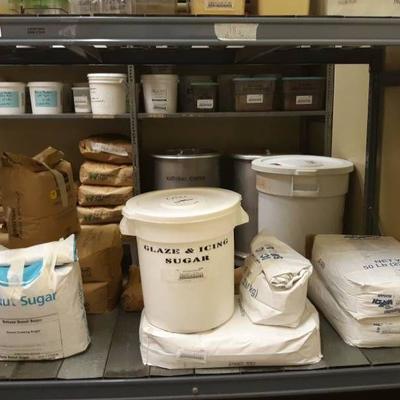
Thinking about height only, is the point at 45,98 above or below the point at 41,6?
below

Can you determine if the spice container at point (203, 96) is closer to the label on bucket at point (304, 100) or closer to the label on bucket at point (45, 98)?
the label on bucket at point (304, 100)

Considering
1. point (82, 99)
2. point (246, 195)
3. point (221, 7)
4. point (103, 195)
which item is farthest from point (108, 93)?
point (221, 7)

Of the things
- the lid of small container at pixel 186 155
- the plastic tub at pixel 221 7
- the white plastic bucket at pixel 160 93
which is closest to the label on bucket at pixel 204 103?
the white plastic bucket at pixel 160 93

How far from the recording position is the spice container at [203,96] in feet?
8.32

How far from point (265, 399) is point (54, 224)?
0.90 metres

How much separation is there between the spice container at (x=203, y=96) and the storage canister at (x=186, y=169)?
0.27m

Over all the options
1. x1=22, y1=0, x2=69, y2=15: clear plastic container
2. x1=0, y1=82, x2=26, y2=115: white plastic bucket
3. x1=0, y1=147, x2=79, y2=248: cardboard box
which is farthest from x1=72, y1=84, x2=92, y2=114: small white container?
x1=22, y1=0, x2=69, y2=15: clear plastic container

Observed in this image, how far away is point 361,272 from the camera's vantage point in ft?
3.99

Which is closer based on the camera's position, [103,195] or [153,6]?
[153,6]

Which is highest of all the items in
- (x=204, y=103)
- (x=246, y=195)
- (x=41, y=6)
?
(x=41, y=6)

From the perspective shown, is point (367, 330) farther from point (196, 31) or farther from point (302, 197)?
point (196, 31)

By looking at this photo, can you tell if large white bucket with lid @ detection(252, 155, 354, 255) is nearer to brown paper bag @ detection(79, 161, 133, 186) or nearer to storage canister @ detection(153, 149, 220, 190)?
storage canister @ detection(153, 149, 220, 190)

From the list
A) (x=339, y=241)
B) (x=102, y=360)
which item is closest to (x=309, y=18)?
(x=339, y=241)

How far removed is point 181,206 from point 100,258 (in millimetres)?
437
